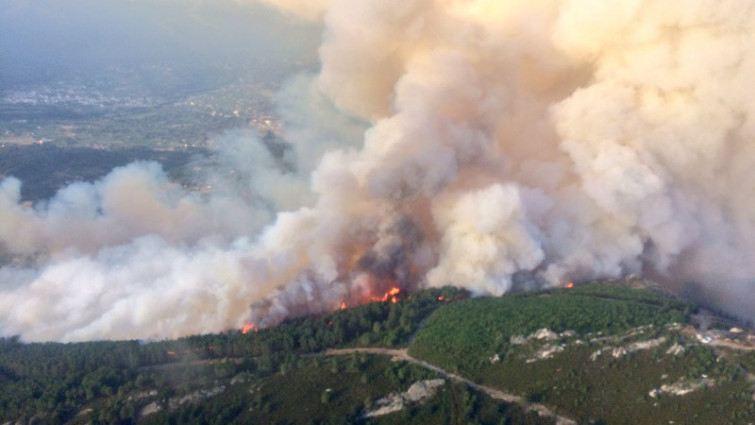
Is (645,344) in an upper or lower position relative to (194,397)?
lower

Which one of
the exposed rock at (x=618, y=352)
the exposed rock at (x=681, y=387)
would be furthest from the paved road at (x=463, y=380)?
the exposed rock at (x=618, y=352)

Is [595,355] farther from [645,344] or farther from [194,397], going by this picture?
[194,397]

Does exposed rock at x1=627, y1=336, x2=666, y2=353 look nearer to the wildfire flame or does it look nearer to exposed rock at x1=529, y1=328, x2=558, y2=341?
exposed rock at x1=529, y1=328, x2=558, y2=341

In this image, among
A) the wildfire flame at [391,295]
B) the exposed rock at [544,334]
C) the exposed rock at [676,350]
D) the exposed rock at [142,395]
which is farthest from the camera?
the wildfire flame at [391,295]

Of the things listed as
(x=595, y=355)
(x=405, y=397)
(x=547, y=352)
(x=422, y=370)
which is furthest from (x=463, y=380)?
(x=595, y=355)

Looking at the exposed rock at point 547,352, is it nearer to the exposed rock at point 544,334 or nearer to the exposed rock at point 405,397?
the exposed rock at point 544,334

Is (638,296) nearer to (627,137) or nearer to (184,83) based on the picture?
(627,137)
